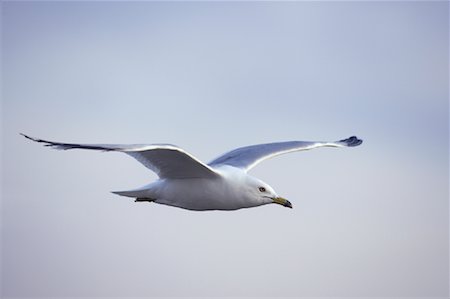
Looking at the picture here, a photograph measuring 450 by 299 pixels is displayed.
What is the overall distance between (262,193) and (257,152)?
220cm

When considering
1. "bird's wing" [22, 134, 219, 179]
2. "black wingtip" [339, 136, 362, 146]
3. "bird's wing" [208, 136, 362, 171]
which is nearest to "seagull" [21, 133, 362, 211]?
"bird's wing" [22, 134, 219, 179]

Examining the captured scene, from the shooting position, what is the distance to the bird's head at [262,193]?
39.1 ft

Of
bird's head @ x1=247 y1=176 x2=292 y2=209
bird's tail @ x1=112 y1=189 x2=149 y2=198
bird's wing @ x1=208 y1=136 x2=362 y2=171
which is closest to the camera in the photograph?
bird's head @ x1=247 y1=176 x2=292 y2=209

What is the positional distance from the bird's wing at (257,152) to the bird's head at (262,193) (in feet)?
3.99

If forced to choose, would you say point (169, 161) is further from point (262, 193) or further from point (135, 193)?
point (262, 193)

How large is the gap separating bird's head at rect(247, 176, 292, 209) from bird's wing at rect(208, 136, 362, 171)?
121cm

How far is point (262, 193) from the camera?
11977mm

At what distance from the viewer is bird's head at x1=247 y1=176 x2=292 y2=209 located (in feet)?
39.1

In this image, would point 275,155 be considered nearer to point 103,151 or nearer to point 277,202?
point 277,202

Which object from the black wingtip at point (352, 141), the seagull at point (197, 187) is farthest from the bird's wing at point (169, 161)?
the black wingtip at point (352, 141)

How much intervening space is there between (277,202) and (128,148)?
9.76 feet

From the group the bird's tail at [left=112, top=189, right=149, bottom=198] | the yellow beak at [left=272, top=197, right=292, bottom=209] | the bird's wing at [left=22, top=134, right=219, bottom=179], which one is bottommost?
the bird's tail at [left=112, top=189, right=149, bottom=198]

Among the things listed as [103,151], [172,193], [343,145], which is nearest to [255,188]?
[172,193]

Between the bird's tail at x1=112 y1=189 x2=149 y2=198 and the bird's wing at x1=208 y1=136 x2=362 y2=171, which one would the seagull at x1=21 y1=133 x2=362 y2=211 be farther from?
the bird's wing at x1=208 y1=136 x2=362 y2=171
